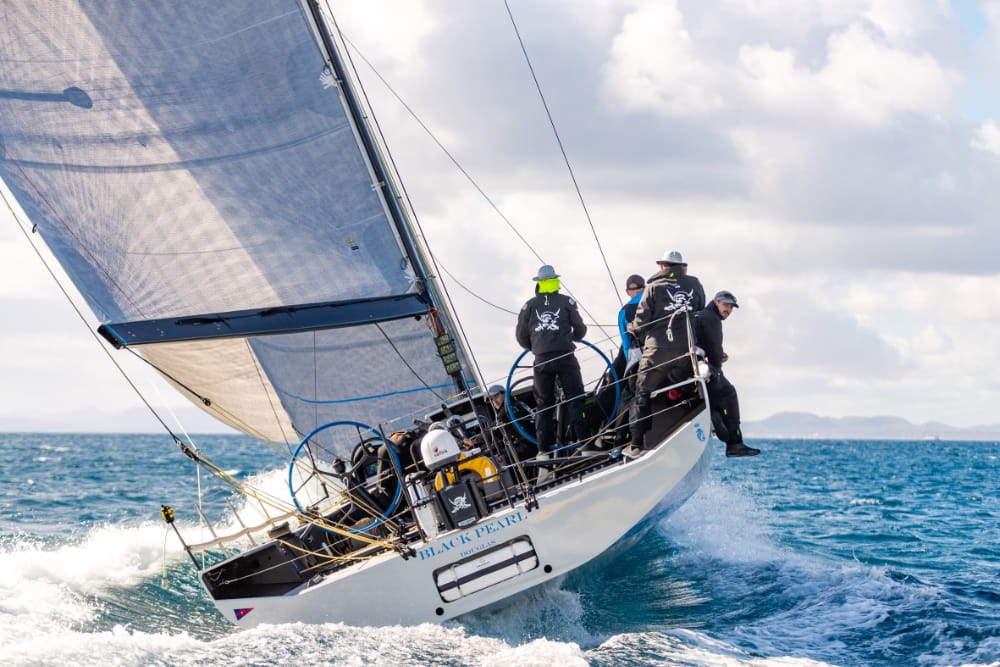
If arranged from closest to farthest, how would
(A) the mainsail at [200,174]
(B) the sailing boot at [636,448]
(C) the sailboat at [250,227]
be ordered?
(B) the sailing boot at [636,448] → (C) the sailboat at [250,227] → (A) the mainsail at [200,174]

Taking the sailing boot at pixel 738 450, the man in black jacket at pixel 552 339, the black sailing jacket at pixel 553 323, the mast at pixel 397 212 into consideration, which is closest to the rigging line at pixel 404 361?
the mast at pixel 397 212

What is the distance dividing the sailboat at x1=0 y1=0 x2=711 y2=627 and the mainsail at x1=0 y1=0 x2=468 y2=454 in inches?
0.6

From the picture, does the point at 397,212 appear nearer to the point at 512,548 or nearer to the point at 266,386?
the point at 266,386

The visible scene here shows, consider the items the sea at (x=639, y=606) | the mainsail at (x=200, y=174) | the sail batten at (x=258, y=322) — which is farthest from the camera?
the sail batten at (x=258, y=322)

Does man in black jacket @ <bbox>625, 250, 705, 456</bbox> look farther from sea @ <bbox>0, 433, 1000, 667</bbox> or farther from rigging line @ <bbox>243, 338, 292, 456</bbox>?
rigging line @ <bbox>243, 338, 292, 456</bbox>

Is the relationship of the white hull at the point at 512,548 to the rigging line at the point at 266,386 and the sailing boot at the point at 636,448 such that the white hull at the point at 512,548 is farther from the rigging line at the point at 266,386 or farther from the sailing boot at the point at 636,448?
the rigging line at the point at 266,386

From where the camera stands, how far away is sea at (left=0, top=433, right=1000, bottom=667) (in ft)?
24.5

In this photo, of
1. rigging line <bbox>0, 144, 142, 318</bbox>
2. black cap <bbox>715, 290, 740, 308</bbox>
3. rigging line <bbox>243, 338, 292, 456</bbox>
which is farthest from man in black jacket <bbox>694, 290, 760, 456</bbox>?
rigging line <bbox>0, 144, 142, 318</bbox>

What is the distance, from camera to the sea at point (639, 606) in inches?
293

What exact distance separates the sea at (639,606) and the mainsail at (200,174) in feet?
6.64

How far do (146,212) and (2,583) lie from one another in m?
3.95

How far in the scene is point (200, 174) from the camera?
9.33 m

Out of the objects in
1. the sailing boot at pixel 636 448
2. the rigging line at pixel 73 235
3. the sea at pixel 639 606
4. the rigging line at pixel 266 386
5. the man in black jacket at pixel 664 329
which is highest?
the rigging line at pixel 73 235

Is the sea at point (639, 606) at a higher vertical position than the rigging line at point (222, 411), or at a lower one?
lower
